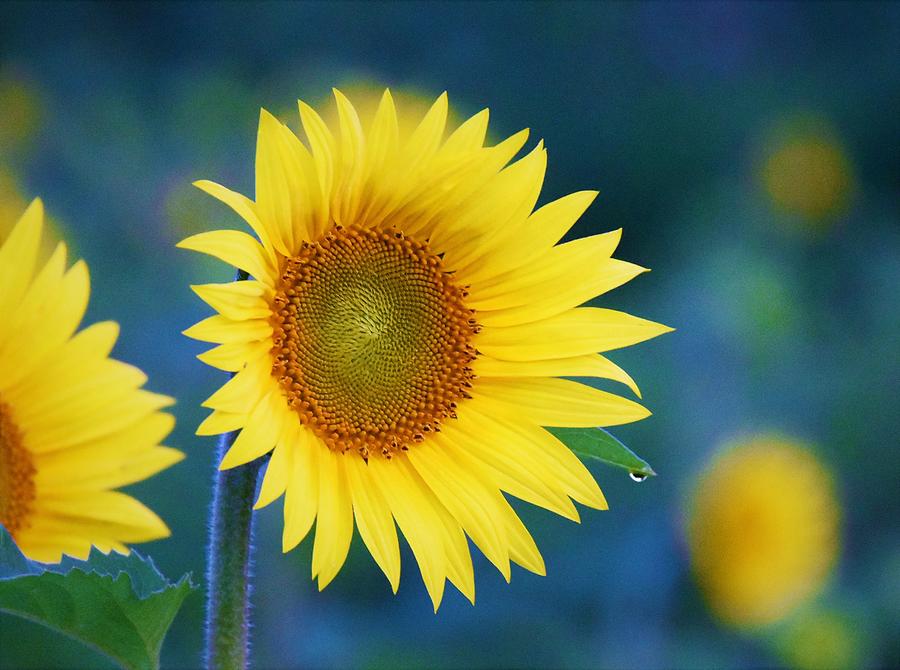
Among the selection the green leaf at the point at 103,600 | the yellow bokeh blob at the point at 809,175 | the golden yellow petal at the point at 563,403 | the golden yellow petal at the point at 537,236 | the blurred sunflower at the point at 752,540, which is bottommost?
the green leaf at the point at 103,600

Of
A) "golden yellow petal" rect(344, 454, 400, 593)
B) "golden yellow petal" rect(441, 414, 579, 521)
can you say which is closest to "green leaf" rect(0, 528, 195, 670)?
"golden yellow petal" rect(344, 454, 400, 593)

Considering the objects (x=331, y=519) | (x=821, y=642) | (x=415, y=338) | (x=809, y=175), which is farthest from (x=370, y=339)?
(x=809, y=175)

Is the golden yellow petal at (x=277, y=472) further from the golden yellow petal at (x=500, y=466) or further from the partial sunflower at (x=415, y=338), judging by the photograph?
the golden yellow petal at (x=500, y=466)

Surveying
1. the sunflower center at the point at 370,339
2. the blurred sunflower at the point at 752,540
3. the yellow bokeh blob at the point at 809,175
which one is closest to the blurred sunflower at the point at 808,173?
the yellow bokeh blob at the point at 809,175

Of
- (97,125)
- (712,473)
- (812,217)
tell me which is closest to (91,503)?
(712,473)

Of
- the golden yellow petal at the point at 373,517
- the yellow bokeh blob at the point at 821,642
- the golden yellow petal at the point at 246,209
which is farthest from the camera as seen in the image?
the yellow bokeh blob at the point at 821,642

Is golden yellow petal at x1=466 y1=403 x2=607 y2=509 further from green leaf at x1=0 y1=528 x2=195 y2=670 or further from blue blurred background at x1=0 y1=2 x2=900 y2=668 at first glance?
blue blurred background at x1=0 y1=2 x2=900 y2=668
